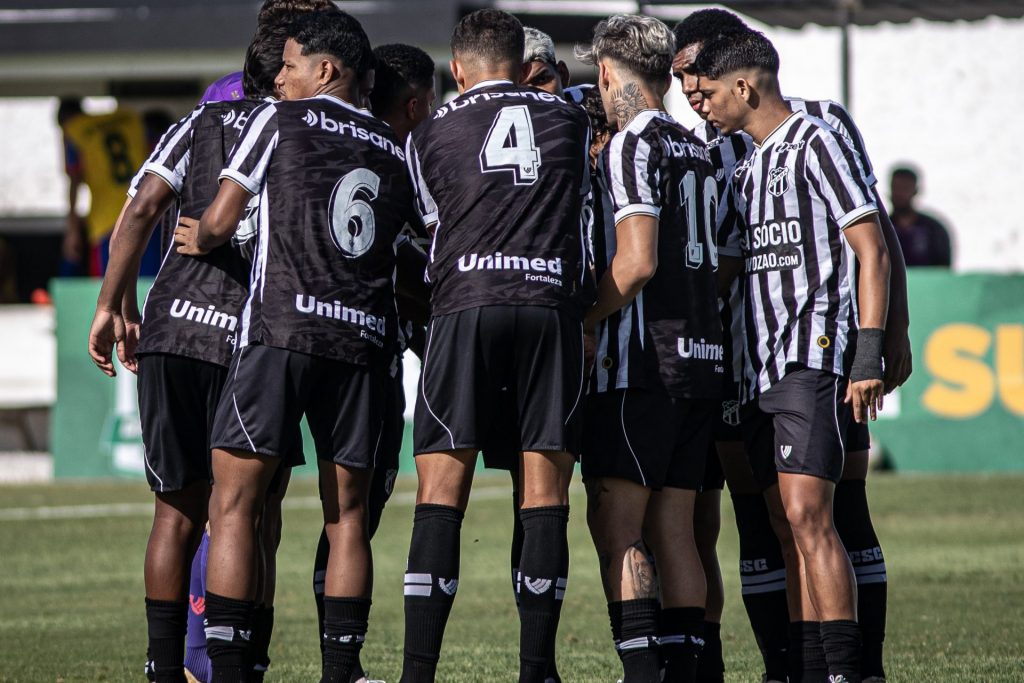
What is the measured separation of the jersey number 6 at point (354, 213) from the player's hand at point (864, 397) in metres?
1.75

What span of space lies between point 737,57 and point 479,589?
421 centimetres

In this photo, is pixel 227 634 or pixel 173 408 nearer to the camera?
pixel 227 634

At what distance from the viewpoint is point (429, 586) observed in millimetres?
5133

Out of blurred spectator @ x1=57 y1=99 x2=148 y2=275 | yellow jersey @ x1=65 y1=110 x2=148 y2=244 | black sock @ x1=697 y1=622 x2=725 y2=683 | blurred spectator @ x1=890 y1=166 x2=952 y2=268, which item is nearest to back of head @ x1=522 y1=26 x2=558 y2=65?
black sock @ x1=697 y1=622 x2=725 y2=683

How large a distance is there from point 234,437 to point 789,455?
1918mm

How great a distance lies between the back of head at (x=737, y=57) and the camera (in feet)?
18.6

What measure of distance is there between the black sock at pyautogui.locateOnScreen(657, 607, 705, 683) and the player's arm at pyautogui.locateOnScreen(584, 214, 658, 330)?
3.55ft

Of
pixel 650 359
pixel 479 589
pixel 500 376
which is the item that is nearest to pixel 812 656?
pixel 650 359

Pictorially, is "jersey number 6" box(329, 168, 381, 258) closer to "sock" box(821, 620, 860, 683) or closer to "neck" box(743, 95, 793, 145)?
"neck" box(743, 95, 793, 145)

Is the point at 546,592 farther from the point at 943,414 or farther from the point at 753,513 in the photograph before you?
the point at 943,414

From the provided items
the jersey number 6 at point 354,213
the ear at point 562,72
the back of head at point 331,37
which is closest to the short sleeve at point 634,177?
the jersey number 6 at point 354,213

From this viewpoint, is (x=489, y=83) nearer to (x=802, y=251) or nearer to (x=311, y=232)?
(x=311, y=232)

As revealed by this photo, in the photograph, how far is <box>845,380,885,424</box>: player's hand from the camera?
532 cm

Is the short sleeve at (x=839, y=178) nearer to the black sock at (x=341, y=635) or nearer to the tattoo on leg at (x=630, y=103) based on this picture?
the tattoo on leg at (x=630, y=103)
